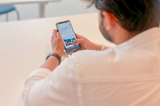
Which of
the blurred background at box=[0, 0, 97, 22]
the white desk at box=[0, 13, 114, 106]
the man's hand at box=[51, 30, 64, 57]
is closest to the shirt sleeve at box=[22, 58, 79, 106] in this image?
the white desk at box=[0, 13, 114, 106]

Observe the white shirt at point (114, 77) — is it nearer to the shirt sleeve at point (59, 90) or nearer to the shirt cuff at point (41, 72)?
the shirt sleeve at point (59, 90)

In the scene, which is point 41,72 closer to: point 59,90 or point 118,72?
point 59,90

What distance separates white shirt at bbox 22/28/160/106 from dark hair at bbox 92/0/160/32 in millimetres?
33

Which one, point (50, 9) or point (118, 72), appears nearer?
point (118, 72)

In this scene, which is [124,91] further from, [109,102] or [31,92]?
[31,92]

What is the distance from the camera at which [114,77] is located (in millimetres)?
384

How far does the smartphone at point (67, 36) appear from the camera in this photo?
0.79 m

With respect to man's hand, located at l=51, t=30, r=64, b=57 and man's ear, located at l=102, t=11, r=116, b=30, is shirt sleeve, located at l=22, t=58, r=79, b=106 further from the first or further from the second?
man's hand, located at l=51, t=30, r=64, b=57

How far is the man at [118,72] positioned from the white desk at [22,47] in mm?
218

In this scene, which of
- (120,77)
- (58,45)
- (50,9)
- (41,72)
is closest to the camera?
(120,77)

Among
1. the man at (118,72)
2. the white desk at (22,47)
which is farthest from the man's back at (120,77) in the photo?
the white desk at (22,47)

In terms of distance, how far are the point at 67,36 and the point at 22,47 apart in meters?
0.23

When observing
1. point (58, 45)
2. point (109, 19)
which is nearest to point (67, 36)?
point (58, 45)

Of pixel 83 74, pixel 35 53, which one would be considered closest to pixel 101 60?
pixel 83 74
